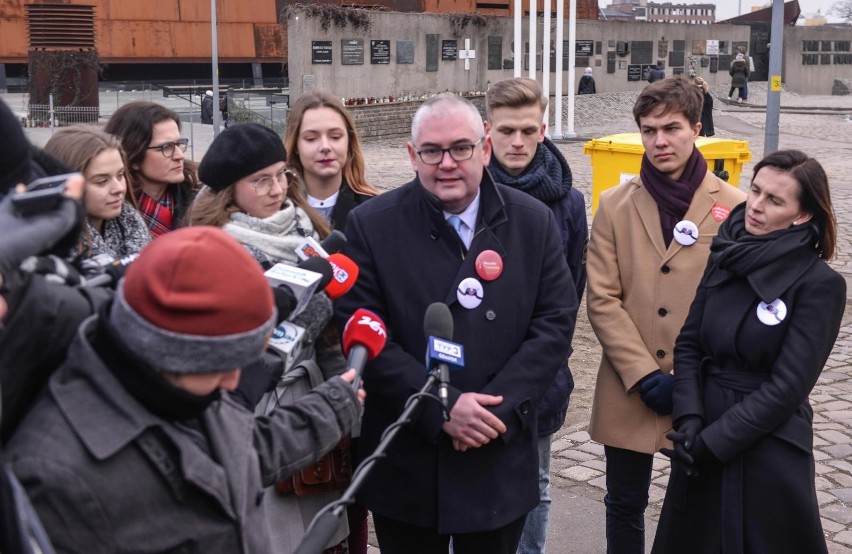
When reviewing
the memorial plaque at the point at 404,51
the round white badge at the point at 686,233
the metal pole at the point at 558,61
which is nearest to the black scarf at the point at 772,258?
the round white badge at the point at 686,233

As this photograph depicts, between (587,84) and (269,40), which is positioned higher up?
(269,40)

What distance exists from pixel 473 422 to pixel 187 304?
1.59 meters

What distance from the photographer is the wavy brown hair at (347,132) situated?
14.6ft

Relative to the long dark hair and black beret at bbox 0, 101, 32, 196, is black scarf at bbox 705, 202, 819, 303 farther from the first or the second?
black beret at bbox 0, 101, 32, 196

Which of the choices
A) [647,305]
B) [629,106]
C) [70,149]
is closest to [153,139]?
[70,149]

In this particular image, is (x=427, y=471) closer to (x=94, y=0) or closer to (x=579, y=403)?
(x=579, y=403)

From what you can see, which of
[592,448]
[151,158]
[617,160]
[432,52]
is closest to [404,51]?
[432,52]

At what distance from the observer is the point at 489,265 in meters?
3.57

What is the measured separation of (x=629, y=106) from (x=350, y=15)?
12107 mm

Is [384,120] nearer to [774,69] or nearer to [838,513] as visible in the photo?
[774,69]

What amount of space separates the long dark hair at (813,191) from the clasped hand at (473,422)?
1.37 meters

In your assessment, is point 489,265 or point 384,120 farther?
point 384,120

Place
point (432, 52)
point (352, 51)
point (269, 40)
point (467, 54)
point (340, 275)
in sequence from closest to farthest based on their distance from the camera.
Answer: point (340, 275), point (352, 51), point (432, 52), point (467, 54), point (269, 40)

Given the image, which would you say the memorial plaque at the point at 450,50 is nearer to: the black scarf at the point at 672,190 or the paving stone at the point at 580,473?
the paving stone at the point at 580,473
